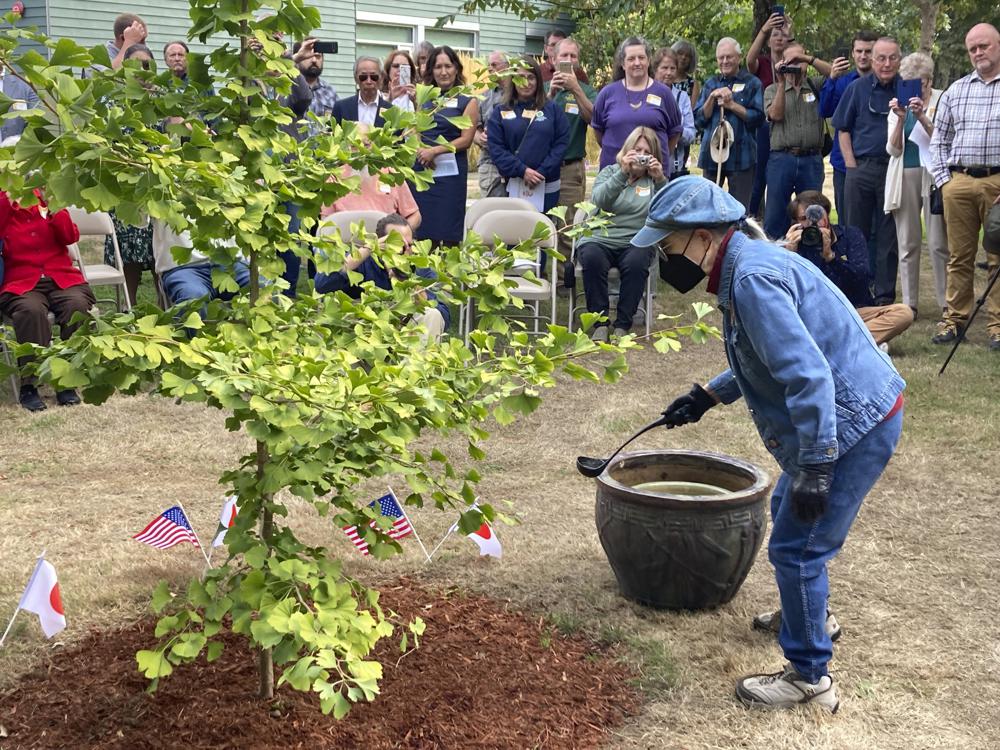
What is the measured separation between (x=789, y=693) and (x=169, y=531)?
7.78ft

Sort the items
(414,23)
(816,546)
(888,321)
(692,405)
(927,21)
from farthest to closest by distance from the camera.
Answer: (414,23) < (927,21) < (888,321) < (692,405) < (816,546)

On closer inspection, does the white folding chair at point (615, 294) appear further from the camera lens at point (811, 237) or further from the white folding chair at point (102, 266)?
the white folding chair at point (102, 266)

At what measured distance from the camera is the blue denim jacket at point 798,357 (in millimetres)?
3168

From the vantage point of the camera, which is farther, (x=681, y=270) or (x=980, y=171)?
(x=980, y=171)

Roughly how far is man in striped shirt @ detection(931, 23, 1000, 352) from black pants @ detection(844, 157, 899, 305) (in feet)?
2.57

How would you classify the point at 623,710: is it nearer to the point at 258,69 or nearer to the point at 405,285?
the point at 405,285

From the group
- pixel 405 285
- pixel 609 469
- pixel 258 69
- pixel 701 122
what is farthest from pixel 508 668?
pixel 701 122

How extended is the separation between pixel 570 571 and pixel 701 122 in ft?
22.8

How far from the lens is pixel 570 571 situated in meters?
4.79

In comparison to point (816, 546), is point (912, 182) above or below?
above

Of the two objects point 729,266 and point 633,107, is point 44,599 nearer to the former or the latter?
point 729,266

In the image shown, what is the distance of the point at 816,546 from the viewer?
352 cm

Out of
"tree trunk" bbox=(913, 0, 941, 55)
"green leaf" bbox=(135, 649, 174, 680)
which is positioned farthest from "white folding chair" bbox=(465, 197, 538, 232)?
"tree trunk" bbox=(913, 0, 941, 55)

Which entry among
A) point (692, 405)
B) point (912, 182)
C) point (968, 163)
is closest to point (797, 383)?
point (692, 405)
